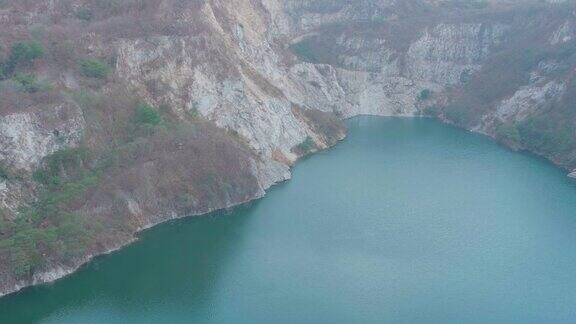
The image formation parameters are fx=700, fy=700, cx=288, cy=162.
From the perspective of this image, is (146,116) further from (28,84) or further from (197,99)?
(28,84)

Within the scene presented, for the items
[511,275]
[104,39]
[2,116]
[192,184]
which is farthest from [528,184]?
[2,116]

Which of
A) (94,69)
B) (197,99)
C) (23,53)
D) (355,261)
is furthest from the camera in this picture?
(197,99)

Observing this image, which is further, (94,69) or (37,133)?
(94,69)

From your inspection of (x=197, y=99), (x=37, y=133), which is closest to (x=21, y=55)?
(x=37, y=133)

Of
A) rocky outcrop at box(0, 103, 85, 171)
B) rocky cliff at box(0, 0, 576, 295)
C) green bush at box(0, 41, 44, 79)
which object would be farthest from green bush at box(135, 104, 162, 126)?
green bush at box(0, 41, 44, 79)

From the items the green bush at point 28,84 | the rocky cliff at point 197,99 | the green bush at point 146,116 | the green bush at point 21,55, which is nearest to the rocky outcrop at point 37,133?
the rocky cliff at point 197,99

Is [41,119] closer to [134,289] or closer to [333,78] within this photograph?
[134,289]
